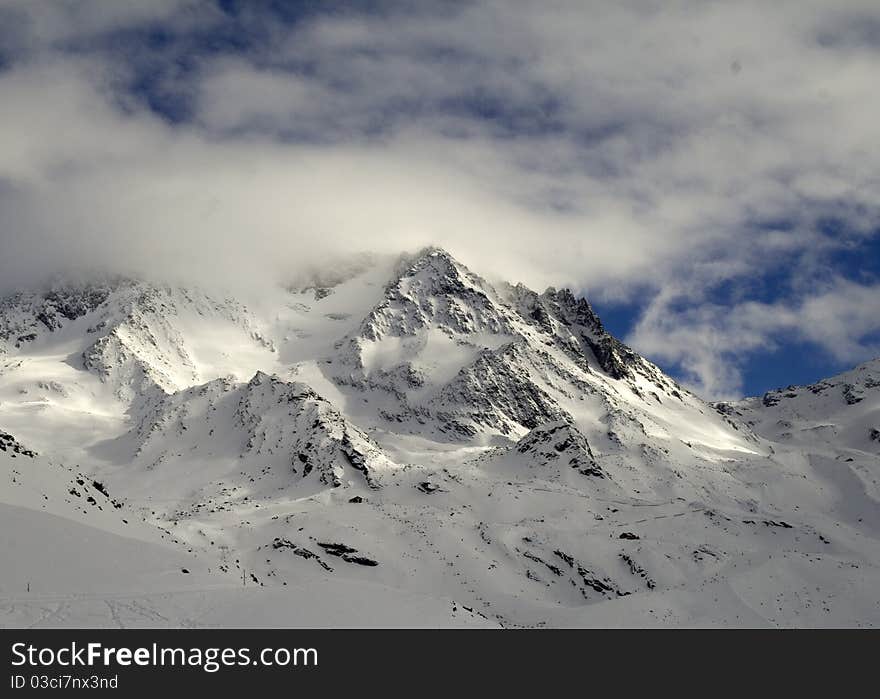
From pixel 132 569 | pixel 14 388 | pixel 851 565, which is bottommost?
pixel 132 569

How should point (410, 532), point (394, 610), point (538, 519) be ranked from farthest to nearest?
point (538, 519), point (410, 532), point (394, 610)

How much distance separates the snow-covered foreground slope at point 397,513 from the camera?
34656 mm

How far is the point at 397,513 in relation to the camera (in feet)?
331

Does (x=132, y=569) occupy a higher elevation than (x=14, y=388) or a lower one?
lower

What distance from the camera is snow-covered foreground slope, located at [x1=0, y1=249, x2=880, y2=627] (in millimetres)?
34656

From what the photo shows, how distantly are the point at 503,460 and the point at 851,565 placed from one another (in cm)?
6346
